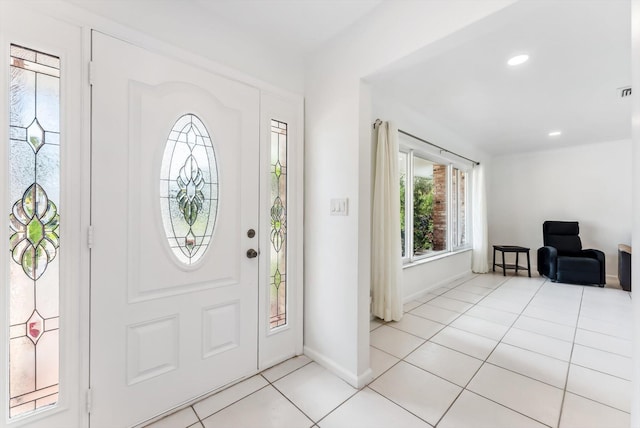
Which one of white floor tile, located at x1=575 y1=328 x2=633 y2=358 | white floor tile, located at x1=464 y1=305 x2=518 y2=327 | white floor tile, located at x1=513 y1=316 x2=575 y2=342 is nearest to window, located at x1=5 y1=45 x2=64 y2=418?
white floor tile, located at x1=464 y1=305 x2=518 y2=327

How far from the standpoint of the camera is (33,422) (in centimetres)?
121

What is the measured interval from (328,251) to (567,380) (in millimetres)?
1926

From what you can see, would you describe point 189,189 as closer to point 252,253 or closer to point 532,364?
point 252,253

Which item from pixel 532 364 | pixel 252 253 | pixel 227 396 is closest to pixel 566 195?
pixel 532 364

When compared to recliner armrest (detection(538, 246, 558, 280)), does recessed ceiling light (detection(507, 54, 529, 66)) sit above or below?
above

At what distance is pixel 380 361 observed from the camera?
2135mm

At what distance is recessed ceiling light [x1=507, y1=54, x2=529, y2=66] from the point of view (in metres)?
2.19

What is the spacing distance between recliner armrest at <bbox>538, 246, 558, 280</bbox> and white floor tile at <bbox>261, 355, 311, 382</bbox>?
4703mm

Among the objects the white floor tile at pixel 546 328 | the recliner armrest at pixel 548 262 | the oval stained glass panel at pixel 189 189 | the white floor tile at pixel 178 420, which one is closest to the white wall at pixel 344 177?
the oval stained glass panel at pixel 189 189

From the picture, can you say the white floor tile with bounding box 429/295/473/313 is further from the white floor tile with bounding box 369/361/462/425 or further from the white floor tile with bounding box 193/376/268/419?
the white floor tile with bounding box 193/376/268/419

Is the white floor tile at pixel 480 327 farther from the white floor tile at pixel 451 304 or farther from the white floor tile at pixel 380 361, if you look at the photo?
the white floor tile at pixel 380 361

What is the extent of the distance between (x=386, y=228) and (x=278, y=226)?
50.7 inches

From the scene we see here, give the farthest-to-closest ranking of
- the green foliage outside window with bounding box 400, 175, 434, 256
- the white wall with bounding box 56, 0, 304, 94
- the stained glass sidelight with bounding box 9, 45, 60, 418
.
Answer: the green foliage outside window with bounding box 400, 175, 434, 256
the white wall with bounding box 56, 0, 304, 94
the stained glass sidelight with bounding box 9, 45, 60, 418

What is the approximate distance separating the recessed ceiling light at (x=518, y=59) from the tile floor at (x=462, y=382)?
248cm
